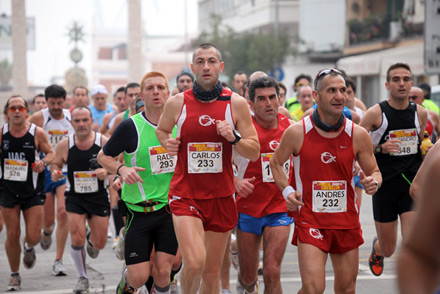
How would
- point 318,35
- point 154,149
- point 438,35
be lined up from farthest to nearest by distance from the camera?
point 318,35, point 438,35, point 154,149

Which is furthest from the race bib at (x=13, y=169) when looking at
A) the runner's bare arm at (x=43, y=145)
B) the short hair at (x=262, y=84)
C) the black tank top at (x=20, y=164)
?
the short hair at (x=262, y=84)

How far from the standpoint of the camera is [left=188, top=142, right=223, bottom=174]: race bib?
643 centimetres

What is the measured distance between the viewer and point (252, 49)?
2064 inches

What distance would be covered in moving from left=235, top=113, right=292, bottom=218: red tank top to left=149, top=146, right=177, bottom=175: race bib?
745 mm

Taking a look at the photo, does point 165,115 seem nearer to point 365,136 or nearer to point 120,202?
point 120,202

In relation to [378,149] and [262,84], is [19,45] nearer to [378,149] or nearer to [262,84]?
[378,149]

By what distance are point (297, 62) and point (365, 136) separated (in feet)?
163

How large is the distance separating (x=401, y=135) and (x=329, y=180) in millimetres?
2374

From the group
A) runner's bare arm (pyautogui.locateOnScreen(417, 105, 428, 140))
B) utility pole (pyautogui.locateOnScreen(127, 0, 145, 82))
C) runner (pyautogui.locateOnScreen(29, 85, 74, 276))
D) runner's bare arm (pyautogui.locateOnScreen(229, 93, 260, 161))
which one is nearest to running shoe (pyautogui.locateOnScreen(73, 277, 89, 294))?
runner (pyautogui.locateOnScreen(29, 85, 74, 276))

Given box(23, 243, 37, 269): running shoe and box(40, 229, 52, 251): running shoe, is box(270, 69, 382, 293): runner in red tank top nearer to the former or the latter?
box(23, 243, 37, 269): running shoe

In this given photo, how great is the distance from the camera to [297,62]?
182ft

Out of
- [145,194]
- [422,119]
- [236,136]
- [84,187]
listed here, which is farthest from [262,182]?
[84,187]

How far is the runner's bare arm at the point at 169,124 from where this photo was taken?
20.9 feet

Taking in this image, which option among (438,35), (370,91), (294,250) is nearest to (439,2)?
(438,35)
